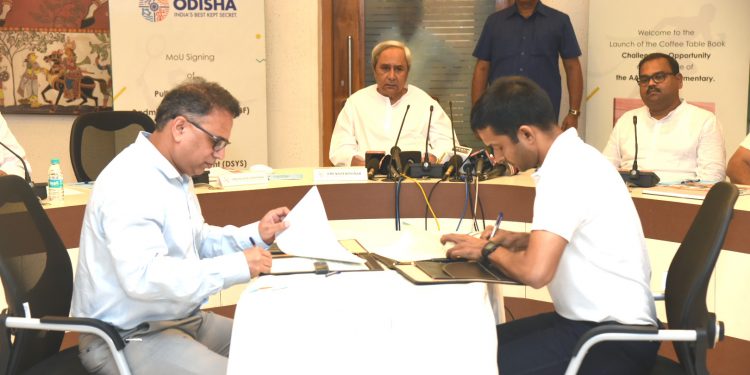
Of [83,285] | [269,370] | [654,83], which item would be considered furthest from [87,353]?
[654,83]

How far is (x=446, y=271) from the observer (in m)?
2.20

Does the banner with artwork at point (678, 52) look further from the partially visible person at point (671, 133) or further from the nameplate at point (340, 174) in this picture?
the nameplate at point (340, 174)

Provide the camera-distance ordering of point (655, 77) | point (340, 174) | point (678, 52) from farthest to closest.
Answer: point (678, 52) → point (655, 77) → point (340, 174)

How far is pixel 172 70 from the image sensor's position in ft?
18.1

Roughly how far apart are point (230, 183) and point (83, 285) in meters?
1.48

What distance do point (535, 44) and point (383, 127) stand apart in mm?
1281

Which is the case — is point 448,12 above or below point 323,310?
above

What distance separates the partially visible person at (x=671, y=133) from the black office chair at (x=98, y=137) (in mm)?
2525

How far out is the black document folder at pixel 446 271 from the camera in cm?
210

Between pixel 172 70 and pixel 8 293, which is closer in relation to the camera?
pixel 8 293

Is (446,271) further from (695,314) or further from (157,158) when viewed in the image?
(157,158)

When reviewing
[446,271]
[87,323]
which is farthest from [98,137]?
[446,271]

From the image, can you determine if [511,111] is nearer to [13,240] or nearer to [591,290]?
[591,290]

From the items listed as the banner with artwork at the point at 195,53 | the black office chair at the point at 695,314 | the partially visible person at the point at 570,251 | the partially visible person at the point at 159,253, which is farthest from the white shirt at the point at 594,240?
the banner with artwork at the point at 195,53
